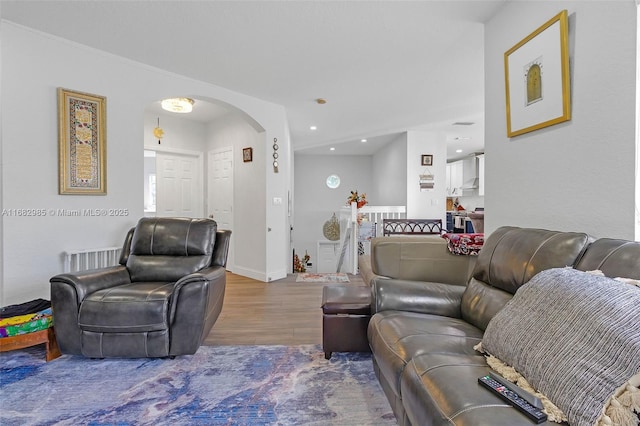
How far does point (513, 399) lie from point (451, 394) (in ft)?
0.58

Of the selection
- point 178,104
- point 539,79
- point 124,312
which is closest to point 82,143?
point 178,104

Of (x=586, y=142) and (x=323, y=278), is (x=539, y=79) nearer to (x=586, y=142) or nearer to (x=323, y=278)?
(x=586, y=142)

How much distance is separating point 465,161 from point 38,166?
917 cm

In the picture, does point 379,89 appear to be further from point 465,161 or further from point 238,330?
point 465,161

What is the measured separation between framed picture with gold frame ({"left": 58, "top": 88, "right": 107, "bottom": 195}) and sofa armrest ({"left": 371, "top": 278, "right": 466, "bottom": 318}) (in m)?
2.85

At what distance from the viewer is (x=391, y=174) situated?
7098mm

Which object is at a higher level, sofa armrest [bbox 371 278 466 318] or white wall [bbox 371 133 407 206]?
white wall [bbox 371 133 407 206]

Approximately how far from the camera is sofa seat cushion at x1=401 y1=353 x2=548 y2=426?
2.89 ft

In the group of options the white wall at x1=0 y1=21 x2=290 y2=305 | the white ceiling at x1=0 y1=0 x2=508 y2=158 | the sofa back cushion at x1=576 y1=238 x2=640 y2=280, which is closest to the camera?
the sofa back cushion at x1=576 y1=238 x2=640 y2=280

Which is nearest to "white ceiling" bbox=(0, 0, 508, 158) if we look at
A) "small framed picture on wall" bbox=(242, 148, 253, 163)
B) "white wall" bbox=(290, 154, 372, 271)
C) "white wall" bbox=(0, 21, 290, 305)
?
"white wall" bbox=(0, 21, 290, 305)

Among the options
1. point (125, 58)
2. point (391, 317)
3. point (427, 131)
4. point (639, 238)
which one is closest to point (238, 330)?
point (391, 317)

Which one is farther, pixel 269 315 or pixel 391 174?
pixel 391 174

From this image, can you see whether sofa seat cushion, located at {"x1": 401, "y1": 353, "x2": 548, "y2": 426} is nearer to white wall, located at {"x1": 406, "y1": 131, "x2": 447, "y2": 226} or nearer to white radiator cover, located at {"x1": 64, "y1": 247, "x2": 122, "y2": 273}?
white radiator cover, located at {"x1": 64, "y1": 247, "x2": 122, "y2": 273}

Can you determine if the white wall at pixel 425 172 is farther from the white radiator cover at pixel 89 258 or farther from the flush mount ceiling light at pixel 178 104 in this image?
the white radiator cover at pixel 89 258
